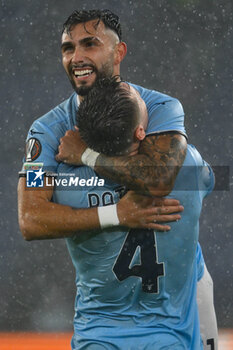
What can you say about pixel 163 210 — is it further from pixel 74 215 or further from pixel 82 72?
pixel 82 72

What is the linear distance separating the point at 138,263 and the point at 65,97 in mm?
4580

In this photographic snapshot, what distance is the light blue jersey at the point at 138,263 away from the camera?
3197 millimetres

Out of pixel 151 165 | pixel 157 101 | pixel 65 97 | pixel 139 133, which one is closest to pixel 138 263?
pixel 151 165

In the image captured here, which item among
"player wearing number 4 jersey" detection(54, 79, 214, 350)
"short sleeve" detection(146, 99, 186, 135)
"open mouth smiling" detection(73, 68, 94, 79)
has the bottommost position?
"player wearing number 4 jersey" detection(54, 79, 214, 350)

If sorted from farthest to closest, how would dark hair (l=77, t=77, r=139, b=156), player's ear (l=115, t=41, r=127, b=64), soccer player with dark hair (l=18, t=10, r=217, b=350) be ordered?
player's ear (l=115, t=41, r=127, b=64)
soccer player with dark hair (l=18, t=10, r=217, b=350)
dark hair (l=77, t=77, r=139, b=156)

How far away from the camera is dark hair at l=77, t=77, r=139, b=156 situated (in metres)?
2.98

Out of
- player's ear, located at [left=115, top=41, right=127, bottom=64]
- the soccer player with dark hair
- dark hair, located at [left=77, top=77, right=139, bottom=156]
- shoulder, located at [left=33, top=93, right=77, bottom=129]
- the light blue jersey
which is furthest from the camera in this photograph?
player's ear, located at [left=115, top=41, right=127, bottom=64]

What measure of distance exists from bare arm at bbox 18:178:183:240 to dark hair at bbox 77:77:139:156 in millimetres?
263

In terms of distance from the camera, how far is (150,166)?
304cm

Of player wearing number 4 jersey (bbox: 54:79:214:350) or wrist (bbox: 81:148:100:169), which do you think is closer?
wrist (bbox: 81:148:100:169)

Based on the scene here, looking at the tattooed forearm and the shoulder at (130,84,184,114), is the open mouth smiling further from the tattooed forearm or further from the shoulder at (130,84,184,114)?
the tattooed forearm

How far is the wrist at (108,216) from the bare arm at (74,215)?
0.06ft

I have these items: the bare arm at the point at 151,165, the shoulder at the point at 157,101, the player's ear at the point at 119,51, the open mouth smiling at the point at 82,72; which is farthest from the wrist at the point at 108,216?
the player's ear at the point at 119,51

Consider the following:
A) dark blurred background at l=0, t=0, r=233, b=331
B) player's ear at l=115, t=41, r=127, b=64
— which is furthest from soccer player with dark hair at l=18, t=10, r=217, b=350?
dark blurred background at l=0, t=0, r=233, b=331
